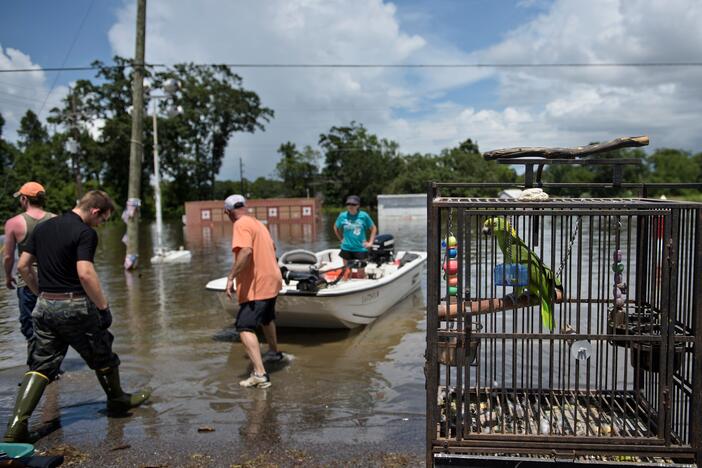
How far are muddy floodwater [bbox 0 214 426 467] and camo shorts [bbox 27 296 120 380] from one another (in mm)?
633

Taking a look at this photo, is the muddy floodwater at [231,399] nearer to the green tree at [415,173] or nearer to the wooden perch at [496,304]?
the wooden perch at [496,304]

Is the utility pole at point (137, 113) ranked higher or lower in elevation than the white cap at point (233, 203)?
higher

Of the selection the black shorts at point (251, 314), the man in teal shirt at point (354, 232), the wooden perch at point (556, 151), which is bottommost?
the black shorts at point (251, 314)

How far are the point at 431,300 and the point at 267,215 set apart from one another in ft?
140

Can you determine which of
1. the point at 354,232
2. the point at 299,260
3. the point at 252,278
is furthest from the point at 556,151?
the point at 354,232

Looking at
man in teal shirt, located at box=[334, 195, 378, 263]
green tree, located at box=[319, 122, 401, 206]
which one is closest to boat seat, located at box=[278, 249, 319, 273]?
man in teal shirt, located at box=[334, 195, 378, 263]

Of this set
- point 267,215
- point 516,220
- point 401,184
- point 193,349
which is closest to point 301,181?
point 401,184

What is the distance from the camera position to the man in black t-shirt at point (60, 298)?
4.42 meters

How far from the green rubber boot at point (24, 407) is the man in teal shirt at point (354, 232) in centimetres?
539

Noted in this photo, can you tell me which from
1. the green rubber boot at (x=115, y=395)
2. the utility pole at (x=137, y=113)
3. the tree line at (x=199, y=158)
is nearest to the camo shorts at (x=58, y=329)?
the green rubber boot at (x=115, y=395)

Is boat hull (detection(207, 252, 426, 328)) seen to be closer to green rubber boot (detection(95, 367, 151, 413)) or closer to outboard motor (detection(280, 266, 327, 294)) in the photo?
outboard motor (detection(280, 266, 327, 294))

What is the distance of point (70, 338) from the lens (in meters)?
4.57

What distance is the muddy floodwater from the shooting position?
170 inches

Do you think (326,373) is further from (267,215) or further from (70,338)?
(267,215)
